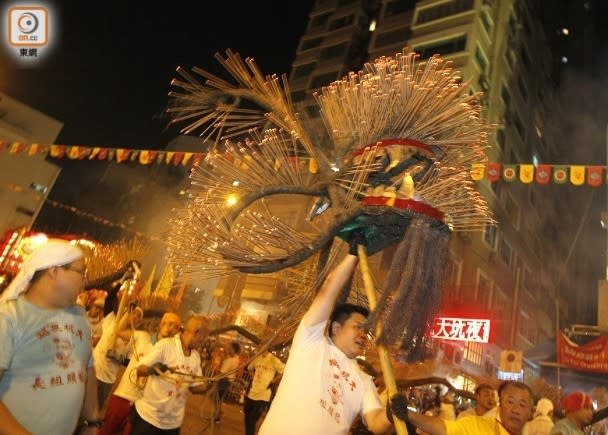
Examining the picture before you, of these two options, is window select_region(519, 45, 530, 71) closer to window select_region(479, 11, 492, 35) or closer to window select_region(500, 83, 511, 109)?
window select_region(500, 83, 511, 109)

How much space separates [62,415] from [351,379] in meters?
1.70

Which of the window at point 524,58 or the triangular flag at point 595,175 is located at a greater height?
the window at point 524,58

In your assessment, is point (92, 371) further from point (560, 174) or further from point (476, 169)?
point (560, 174)

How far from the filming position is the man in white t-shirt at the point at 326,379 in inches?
88.5

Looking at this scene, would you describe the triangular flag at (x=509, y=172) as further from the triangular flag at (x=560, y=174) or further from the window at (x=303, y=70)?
the window at (x=303, y=70)

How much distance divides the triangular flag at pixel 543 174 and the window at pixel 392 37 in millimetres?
27622

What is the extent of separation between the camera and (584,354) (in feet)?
43.4

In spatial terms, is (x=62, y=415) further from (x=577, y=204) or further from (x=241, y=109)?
(x=577, y=204)

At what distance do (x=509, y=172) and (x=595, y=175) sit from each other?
1.51 metres

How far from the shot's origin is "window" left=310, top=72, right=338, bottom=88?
119ft

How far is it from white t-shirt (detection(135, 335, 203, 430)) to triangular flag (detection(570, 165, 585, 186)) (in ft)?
25.5

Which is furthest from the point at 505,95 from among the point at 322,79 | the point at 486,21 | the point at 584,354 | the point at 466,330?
the point at 584,354

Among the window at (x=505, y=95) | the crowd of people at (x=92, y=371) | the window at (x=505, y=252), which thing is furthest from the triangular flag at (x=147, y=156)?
the window at (x=505, y=95)

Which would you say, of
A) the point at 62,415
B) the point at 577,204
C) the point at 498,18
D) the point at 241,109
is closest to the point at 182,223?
the point at 241,109
